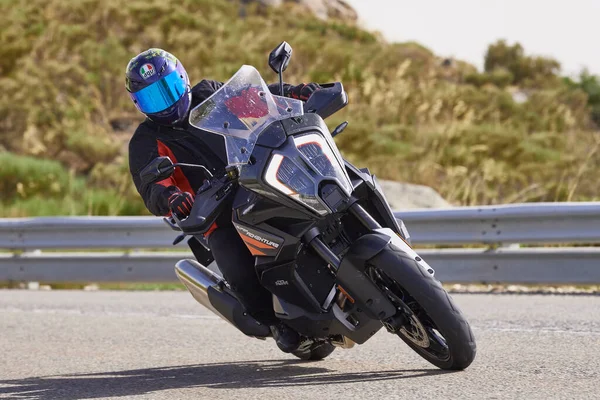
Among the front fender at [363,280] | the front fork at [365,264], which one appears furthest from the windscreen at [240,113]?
the front fender at [363,280]

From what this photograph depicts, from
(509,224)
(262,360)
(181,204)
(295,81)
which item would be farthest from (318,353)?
(295,81)

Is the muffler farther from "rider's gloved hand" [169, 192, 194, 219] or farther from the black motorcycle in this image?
"rider's gloved hand" [169, 192, 194, 219]

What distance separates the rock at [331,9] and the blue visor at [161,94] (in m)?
45.8

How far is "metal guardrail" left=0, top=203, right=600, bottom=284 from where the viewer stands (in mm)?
8930

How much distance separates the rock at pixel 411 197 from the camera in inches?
494

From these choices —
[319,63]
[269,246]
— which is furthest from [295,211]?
[319,63]

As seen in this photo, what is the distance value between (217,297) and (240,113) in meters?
0.97

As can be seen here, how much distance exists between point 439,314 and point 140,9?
110ft

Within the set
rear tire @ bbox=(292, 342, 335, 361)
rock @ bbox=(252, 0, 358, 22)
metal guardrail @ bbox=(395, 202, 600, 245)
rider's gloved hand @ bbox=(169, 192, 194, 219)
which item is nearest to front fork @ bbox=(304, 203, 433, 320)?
rider's gloved hand @ bbox=(169, 192, 194, 219)

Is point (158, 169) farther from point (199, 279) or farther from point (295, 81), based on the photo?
point (295, 81)

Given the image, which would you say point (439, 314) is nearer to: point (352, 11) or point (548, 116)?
point (548, 116)

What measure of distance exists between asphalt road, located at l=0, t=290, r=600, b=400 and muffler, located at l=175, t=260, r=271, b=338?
274mm

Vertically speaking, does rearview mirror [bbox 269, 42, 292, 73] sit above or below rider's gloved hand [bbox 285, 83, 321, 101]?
above

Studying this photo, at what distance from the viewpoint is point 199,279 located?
5566 mm
